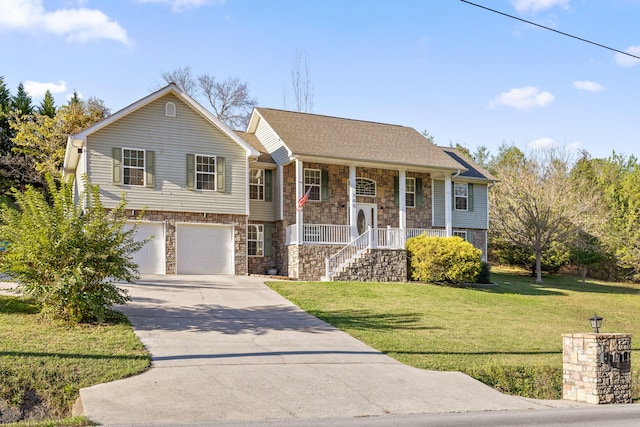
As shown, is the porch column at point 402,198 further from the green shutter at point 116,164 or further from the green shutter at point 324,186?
the green shutter at point 116,164

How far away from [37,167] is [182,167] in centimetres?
1359

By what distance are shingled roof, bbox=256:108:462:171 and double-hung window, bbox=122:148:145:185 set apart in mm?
5679

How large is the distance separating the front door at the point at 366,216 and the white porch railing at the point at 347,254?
9.55ft

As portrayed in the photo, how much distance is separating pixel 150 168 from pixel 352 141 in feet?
29.6

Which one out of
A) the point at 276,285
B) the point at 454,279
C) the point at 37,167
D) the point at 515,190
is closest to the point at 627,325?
the point at 454,279

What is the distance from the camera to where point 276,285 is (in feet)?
70.0

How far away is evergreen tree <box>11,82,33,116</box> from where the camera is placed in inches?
1661

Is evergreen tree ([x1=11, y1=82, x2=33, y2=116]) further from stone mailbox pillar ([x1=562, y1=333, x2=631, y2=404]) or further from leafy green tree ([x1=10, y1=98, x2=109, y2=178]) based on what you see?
stone mailbox pillar ([x1=562, y1=333, x2=631, y2=404])

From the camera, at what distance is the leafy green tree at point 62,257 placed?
13.3 meters

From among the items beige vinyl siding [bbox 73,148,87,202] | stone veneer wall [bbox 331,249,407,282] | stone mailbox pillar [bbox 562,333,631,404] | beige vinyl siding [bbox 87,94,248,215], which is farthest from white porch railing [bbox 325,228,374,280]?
stone mailbox pillar [bbox 562,333,631,404]

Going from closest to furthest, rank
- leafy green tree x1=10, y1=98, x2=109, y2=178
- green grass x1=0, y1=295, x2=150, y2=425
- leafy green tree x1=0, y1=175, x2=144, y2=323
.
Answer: green grass x1=0, y1=295, x2=150, y2=425, leafy green tree x1=0, y1=175, x2=144, y2=323, leafy green tree x1=10, y1=98, x2=109, y2=178

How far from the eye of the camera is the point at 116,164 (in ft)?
77.3

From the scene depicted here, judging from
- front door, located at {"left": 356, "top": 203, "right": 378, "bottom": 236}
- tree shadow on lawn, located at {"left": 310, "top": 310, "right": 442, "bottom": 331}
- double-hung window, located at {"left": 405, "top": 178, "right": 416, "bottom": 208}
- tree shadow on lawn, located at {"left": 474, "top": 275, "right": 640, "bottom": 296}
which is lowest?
tree shadow on lawn, located at {"left": 474, "top": 275, "right": 640, "bottom": 296}

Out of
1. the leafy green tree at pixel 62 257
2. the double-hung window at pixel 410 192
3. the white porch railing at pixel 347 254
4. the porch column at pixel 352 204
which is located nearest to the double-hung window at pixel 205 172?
the white porch railing at pixel 347 254
